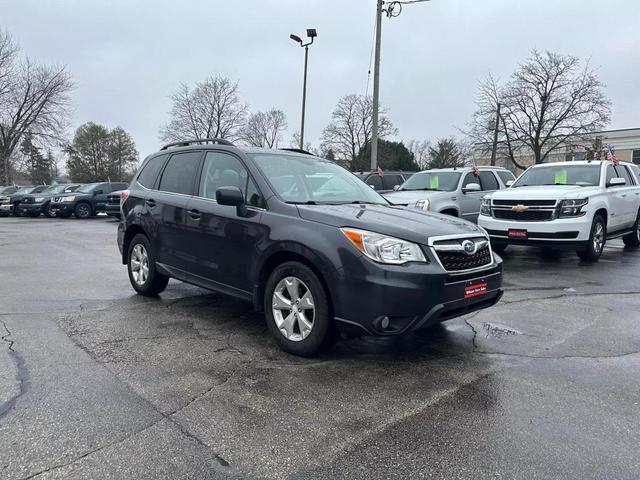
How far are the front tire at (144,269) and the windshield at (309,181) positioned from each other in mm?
2022

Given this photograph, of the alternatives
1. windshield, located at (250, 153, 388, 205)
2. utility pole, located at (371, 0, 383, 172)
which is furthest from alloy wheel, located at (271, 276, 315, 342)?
utility pole, located at (371, 0, 383, 172)

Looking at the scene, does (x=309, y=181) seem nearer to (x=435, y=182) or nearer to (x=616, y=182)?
(x=435, y=182)

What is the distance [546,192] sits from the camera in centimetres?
888

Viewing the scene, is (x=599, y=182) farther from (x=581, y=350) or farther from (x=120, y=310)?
(x=120, y=310)

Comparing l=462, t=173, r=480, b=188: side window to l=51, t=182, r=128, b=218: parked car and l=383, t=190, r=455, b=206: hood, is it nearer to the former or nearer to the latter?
l=383, t=190, r=455, b=206: hood

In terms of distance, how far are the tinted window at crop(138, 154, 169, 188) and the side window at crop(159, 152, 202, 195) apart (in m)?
0.18

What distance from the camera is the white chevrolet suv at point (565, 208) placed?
864 centimetres

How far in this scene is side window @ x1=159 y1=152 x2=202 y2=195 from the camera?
5.43 m

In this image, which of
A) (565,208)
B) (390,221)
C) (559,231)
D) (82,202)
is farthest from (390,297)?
(82,202)

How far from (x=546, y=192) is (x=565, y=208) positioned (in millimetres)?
449

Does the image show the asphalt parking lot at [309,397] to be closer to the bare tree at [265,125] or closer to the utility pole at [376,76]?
the utility pole at [376,76]

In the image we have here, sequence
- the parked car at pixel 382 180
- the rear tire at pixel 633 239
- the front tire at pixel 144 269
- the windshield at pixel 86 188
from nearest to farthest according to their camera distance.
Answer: the front tire at pixel 144 269, the rear tire at pixel 633 239, the parked car at pixel 382 180, the windshield at pixel 86 188

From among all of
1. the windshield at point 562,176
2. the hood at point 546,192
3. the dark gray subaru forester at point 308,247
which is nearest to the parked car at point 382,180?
the windshield at point 562,176

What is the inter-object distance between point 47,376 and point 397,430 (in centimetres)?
256
